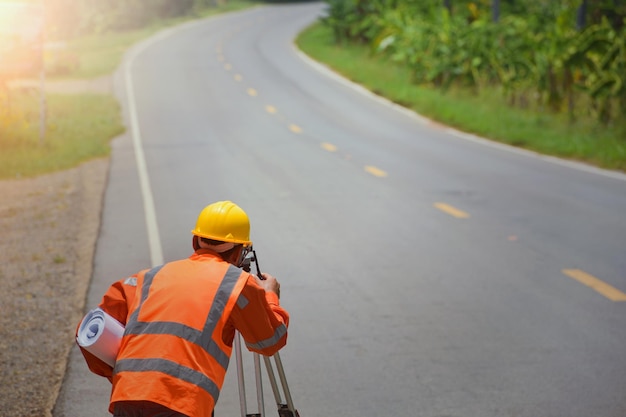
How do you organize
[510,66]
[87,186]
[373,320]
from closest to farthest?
[373,320]
[87,186]
[510,66]

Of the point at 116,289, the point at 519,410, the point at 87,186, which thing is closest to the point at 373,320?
the point at 519,410

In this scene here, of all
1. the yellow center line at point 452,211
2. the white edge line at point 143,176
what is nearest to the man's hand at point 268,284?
the white edge line at point 143,176

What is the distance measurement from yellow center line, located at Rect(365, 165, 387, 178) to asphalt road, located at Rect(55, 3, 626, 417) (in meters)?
0.13

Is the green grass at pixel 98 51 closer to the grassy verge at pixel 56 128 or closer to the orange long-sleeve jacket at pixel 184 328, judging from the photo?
the grassy verge at pixel 56 128

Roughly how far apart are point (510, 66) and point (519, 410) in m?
21.4

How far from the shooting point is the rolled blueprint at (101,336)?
416 centimetres

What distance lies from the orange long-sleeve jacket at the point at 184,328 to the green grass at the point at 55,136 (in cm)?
1470

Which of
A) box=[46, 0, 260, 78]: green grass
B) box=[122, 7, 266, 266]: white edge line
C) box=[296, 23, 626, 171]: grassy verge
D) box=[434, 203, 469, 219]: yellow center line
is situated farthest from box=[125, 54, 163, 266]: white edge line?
box=[46, 0, 260, 78]: green grass

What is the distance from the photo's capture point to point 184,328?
4.07 metres

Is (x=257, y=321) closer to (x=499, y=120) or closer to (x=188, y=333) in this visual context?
(x=188, y=333)

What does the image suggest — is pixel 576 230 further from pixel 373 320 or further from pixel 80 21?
pixel 80 21

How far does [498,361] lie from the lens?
24.7 feet

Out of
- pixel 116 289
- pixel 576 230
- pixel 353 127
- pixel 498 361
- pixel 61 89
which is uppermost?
pixel 116 289

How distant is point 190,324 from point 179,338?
74 mm
